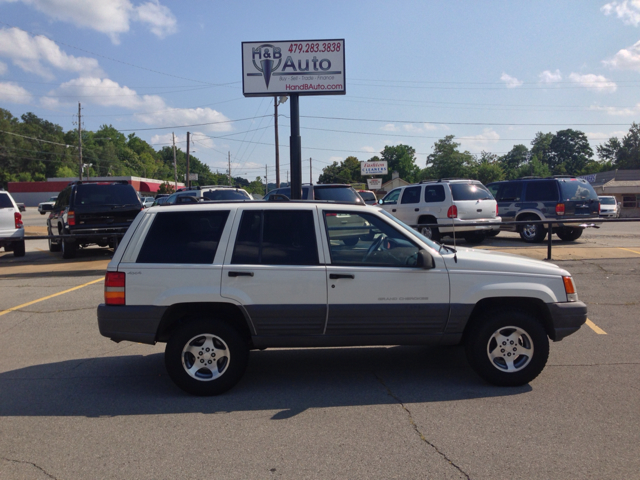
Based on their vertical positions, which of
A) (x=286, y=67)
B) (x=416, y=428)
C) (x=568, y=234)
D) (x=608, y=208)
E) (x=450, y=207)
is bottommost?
(x=416, y=428)

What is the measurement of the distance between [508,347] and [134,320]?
11.4ft

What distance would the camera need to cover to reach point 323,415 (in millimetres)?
4359

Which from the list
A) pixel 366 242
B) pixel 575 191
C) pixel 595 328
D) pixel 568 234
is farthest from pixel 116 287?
pixel 568 234

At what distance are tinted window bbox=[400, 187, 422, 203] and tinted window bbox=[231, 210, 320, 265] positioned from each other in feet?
38.7

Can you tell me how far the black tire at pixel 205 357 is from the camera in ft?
15.5

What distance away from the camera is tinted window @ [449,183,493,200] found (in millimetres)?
15297

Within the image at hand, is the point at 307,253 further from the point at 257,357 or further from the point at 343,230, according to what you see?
the point at 257,357

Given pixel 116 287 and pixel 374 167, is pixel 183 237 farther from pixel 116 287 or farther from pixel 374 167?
pixel 374 167

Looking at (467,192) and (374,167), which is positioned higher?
(374,167)

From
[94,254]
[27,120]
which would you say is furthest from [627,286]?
[27,120]

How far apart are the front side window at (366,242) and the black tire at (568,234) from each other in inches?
507

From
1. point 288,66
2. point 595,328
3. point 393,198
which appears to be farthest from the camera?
point 288,66

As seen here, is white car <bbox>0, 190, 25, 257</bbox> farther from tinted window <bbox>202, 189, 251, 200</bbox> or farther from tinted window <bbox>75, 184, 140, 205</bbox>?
tinted window <bbox>202, 189, 251, 200</bbox>

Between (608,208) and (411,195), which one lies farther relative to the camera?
(608,208)
